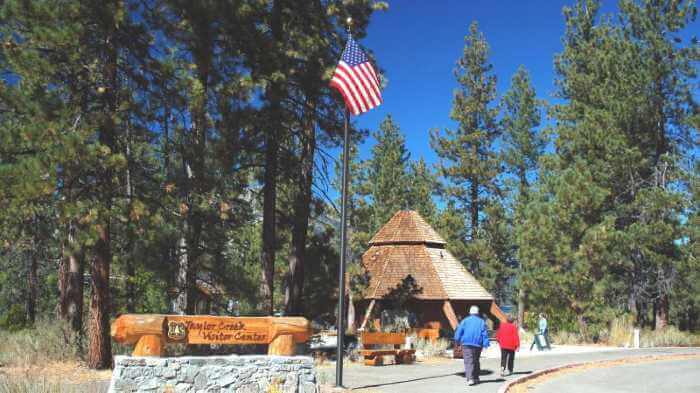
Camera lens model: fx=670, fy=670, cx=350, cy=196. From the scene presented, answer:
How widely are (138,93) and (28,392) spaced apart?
871cm

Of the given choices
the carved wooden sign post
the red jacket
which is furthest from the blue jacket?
the carved wooden sign post

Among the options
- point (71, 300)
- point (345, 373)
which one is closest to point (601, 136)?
point (345, 373)

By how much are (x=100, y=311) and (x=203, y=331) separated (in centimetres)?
444

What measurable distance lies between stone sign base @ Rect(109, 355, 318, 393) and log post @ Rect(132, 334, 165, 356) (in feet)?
0.59

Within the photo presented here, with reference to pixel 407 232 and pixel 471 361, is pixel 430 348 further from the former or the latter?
pixel 407 232

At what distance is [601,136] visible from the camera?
3244 centimetres

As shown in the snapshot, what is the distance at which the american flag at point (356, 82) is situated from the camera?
13.1 metres

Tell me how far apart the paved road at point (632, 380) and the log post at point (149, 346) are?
310 inches

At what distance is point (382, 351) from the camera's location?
18.1 metres

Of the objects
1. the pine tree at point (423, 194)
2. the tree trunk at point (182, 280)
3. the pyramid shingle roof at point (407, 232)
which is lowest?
the tree trunk at point (182, 280)

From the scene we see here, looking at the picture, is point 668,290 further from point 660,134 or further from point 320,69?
point 320,69

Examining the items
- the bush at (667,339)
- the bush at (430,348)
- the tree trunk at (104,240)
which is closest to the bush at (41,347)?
the tree trunk at (104,240)

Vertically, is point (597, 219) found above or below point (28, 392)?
above

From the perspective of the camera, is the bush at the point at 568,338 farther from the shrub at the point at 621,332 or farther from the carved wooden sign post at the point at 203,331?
the carved wooden sign post at the point at 203,331
